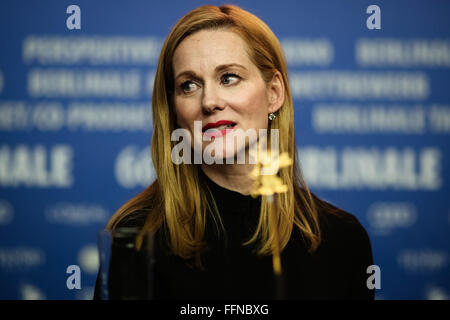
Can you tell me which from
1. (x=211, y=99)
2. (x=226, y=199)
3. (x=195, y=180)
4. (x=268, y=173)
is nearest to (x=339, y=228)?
(x=268, y=173)

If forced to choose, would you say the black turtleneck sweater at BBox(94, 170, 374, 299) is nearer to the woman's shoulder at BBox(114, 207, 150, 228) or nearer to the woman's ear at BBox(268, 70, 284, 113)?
the woman's shoulder at BBox(114, 207, 150, 228)

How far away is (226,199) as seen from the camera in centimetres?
155

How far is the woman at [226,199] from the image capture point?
1.45 m

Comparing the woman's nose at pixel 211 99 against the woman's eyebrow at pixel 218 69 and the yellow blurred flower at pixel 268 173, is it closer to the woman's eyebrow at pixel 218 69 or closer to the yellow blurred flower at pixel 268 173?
the woman's eyebrow at pixel 218 69

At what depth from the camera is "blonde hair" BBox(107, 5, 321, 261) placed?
4.97 ft

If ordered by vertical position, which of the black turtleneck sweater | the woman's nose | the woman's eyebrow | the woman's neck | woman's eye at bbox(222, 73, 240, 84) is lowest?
the black turtleneck sweater

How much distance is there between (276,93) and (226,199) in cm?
41

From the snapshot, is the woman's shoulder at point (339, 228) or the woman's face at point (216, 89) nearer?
the woman's face at point (216, 89)

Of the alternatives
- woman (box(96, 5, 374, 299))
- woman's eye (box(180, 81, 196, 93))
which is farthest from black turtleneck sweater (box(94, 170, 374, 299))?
woman's eye (box(180, 81, 196, 93))

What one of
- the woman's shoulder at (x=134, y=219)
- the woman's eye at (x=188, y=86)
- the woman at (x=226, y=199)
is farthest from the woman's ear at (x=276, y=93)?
the woman's shoulder at (x=134, y=219)

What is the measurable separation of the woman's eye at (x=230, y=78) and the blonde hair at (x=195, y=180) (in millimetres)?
91
